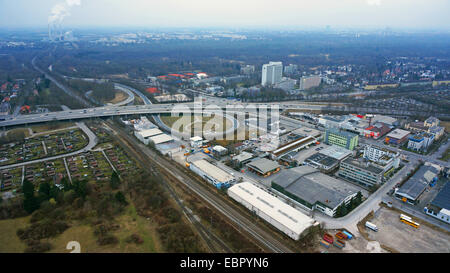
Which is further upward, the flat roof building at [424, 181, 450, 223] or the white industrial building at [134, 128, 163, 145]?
the white industrial building at [134, 128, 163, 145]

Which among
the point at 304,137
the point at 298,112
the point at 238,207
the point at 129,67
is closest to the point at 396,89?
the point at 298,112

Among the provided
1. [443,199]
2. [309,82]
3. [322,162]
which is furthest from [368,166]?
[309,82]

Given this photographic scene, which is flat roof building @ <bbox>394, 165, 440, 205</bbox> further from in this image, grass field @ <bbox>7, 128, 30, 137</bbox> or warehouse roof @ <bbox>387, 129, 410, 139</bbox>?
grass field @ <bbox>7, 128, 30, 137</bbox>

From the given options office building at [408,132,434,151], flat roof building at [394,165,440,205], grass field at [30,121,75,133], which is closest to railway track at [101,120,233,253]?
flat roof building at [394,165,440,205]

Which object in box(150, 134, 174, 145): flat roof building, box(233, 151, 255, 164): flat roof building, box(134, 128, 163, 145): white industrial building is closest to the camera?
box(233, 151, 255, 164): flat roof building

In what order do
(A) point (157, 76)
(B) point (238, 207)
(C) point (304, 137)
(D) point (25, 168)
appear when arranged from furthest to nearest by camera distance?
(A) point (157, 76) → (C) point (304, 137) → (D) point (25, 168) → (B) point (238, 207)

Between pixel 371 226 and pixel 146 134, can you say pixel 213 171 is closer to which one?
pixel 146 134

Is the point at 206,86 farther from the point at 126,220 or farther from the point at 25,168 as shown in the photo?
the point at 126,220
